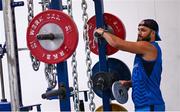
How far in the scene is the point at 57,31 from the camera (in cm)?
181

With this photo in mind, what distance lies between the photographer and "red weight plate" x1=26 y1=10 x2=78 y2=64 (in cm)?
178

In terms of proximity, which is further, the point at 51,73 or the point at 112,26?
the point at 112,26

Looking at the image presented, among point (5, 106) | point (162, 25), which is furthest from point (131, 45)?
point (162, 25)

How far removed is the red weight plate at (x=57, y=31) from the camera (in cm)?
178

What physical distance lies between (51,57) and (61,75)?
0.11m

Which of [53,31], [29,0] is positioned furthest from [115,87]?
[29,0]

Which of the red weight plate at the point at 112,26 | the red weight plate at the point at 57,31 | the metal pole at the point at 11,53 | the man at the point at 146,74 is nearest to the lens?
Answer: the metal pole at the point at 11,53

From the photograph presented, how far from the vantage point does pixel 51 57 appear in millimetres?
1817

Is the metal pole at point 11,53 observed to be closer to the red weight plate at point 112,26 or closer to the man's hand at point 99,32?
the man's hand at point 99,32

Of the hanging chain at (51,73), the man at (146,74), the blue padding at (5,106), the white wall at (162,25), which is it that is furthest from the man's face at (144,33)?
the white wall at (162,25)

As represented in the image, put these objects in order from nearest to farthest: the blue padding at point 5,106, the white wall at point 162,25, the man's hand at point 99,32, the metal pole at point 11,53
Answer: the metal pole at point 11,53, the blue padding at point 5,106, the man's hand at point 99,32, the white wall at point 162,25

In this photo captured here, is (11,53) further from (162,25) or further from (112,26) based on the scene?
(162,25)

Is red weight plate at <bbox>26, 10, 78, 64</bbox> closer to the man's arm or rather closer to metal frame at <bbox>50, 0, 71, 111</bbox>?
metal frame at <bbox>50, 0, 71, 111</bbox>

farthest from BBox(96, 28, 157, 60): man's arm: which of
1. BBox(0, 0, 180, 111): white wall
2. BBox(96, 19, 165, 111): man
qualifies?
BBox(0, 0, 180, 111): white wall
